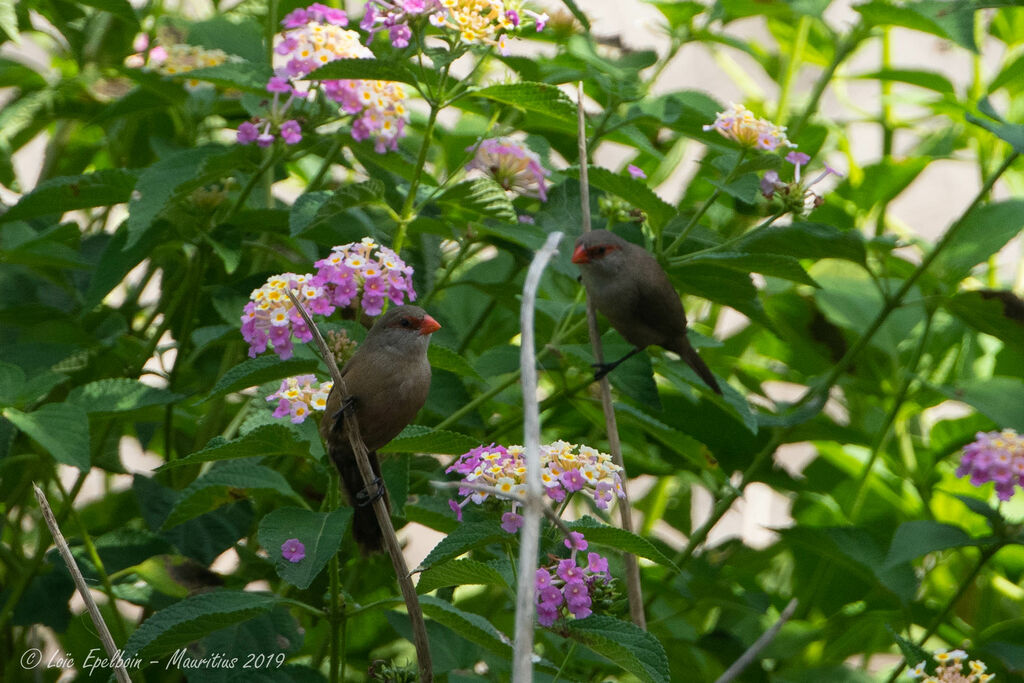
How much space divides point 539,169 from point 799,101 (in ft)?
5.58

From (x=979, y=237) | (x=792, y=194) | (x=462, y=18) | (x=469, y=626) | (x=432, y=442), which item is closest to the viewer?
(x=469, y=626)

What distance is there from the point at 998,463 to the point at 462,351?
47.3 inches

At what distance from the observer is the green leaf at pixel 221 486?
1.87 m

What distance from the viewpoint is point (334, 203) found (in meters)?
2.07

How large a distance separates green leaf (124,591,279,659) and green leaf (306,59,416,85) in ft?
2.99

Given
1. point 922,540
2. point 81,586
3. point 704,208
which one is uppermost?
point 704,208

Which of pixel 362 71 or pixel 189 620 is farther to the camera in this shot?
pixel 362 71

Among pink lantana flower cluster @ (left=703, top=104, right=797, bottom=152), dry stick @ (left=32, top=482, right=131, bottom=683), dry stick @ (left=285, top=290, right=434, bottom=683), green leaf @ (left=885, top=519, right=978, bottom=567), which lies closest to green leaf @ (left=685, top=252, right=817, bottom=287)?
pink lantana flower cluster @ (left=703, top=104, right=797, bottom=152)

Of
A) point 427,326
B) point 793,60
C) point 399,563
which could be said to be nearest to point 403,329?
point 427,326

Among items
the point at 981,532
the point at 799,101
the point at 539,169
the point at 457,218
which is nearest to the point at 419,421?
the point at 457,218

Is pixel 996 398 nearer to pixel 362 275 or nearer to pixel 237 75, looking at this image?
pixel 362 275

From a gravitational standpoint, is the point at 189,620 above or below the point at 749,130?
below

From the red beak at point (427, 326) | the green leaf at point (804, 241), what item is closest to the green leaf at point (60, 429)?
the red beak at point (427, 326)

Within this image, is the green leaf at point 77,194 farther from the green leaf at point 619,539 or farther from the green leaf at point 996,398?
the green leaf at point 996,398
